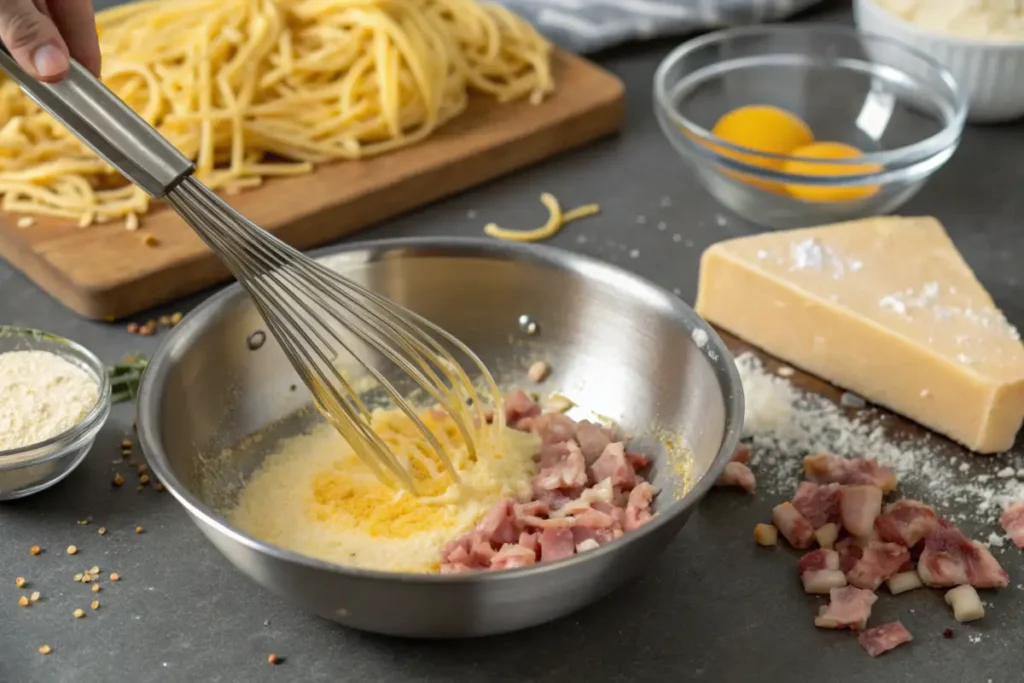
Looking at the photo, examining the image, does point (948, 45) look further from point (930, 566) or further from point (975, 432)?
point (930, 566)

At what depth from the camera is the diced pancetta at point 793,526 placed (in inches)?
64.9

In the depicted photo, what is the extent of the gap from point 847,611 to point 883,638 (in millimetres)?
52

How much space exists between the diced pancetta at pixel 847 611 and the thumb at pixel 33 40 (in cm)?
112

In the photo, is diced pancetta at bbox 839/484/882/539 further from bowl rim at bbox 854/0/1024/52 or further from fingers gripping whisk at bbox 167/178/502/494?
bowl rim at bbox 854/0/1024/52

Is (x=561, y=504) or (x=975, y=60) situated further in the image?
(x=975, y=60)

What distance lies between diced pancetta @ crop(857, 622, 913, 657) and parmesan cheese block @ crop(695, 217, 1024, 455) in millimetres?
412

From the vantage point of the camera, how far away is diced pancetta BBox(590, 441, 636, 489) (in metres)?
1.64

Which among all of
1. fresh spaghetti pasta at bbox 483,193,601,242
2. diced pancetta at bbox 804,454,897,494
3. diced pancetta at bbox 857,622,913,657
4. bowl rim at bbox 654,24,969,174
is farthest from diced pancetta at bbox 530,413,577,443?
bowl rim at bbox 654,24,969,174

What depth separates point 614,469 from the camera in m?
1.65

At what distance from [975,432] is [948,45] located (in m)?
1.05

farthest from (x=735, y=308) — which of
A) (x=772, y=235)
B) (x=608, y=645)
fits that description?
(x=608, y=645)

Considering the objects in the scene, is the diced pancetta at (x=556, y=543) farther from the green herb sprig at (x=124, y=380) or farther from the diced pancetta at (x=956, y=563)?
the green herb sprig at (x=124, y=380)

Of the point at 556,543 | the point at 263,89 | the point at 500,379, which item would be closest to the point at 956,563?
the point at 556,543

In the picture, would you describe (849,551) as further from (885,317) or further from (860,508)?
(885,317)
